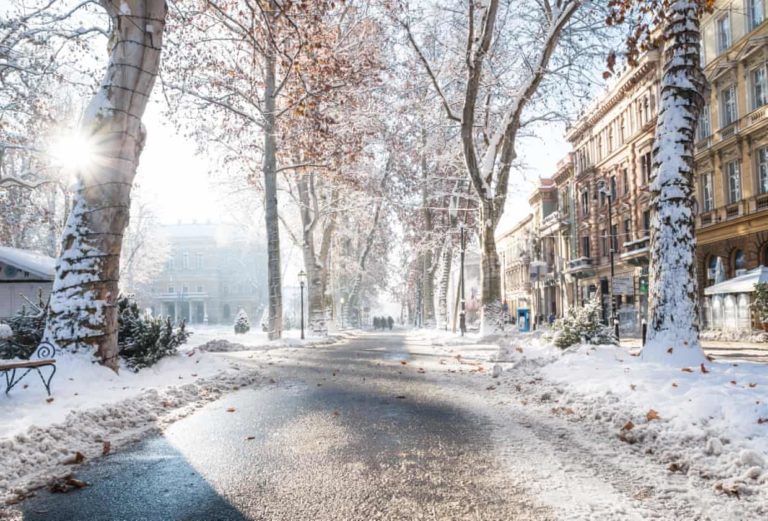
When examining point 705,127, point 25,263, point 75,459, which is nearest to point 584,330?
point 75,459

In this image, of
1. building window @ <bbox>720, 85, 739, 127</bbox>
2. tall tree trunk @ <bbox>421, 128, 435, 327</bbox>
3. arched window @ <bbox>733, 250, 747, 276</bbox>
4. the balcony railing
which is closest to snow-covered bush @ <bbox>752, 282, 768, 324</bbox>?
arched window @ <bbox>733, 250, 747, 276</bbox>

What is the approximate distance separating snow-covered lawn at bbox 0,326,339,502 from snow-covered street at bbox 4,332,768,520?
34cm

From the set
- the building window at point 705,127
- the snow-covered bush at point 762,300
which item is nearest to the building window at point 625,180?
the building window at point 705,127

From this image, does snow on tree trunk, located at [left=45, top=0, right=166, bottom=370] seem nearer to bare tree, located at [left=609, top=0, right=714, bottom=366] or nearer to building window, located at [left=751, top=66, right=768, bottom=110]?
bare tree, located at [left=609, top=0, right=714, bottom=366]

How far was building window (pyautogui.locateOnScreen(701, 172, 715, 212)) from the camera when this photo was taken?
28875 millimetres

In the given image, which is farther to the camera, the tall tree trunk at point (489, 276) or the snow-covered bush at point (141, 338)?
the tall tree trunk at point (489, 276)

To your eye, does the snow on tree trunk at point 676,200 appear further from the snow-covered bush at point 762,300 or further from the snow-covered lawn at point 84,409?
the snow-covered bush at point 762,300

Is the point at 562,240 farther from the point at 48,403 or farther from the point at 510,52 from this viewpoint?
the point at 48,403

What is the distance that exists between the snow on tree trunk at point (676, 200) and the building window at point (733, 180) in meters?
20.1

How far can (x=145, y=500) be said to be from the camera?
3729 millimetres

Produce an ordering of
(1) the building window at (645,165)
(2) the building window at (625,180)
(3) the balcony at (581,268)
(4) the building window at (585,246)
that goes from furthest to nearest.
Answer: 1. (4) the building window at (585,246)
2. (3) the balcony at (581,268)
3. (2) the building window at (625,180)
4. (1) the building window at (645,165)

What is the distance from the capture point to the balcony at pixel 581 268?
4509 centimetres

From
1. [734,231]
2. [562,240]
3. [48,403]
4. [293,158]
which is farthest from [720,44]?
[48,403]

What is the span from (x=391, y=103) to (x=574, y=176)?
103 feet
